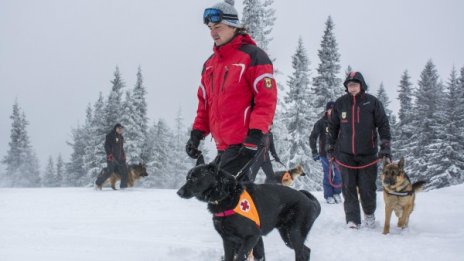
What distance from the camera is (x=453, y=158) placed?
95.8 feet

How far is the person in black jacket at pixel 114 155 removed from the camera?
47.8ft

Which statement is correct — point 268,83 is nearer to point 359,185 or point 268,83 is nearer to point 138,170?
point 359,185

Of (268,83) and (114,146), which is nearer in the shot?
(268,83)

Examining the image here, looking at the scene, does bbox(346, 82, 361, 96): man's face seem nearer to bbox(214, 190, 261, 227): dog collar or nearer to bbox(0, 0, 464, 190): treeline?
bbox(214, 190, 261, 227): dog collar

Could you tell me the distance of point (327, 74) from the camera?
28328mm

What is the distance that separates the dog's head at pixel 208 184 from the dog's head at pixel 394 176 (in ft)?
12.4

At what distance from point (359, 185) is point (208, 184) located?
3.90 meters

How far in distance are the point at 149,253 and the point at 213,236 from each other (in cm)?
132

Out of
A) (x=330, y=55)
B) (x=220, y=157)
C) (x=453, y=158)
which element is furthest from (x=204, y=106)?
(x=453, y=158)

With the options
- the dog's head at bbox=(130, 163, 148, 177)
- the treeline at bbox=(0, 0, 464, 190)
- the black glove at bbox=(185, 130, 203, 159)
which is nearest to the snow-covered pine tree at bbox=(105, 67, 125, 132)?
the treeline at bbox=(0, 0, 464, 190)

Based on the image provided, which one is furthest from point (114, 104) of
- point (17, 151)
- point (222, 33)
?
point (222, 33)

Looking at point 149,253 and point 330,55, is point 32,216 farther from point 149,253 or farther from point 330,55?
point 330,55

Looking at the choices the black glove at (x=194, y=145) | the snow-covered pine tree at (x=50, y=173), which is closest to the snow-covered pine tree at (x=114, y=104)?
the snow-covered pine tree at (x=50, y=173)

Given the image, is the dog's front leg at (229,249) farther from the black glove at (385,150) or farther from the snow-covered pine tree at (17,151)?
the snow-covered pine tree at (17,151)
